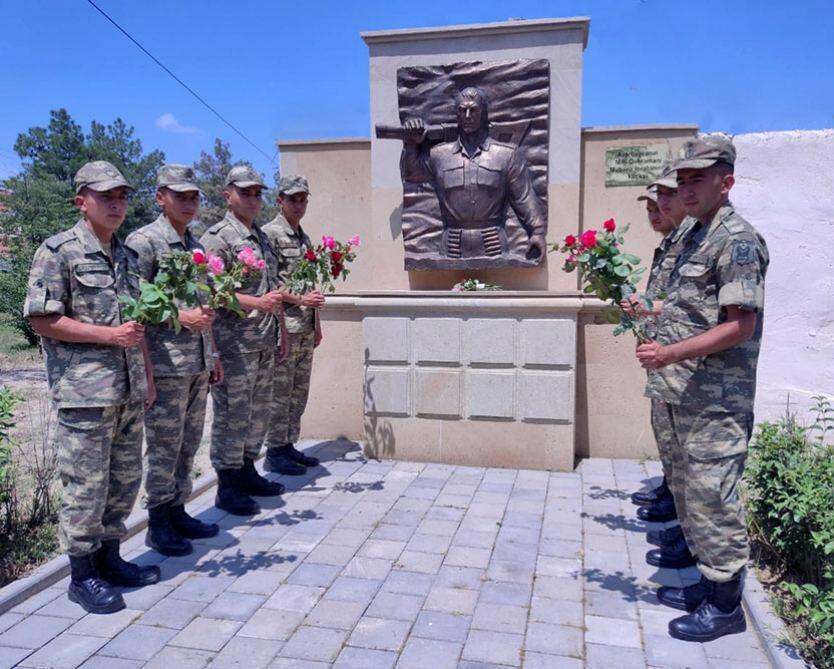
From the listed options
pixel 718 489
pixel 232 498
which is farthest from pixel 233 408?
pixel 718 489

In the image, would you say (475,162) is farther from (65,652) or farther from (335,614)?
(65,652)

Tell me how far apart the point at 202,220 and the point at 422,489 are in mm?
27477

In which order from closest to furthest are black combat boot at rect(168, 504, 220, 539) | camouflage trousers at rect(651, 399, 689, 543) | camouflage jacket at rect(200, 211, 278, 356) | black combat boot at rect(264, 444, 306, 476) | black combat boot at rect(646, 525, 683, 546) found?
camouflage trousers at rect(651, 399, 689, 543), black combat boot at rect(646, 525, 683, 546), black combat boot at rect(168, 504, 220, 539), camouflage jacket at rect(200, 211, 278, 356), black combat boot at rect(264, 444, 306, 476)

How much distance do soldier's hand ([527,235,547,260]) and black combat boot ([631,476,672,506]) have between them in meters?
1.99

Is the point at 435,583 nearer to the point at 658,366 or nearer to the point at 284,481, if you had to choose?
the point at 658,366

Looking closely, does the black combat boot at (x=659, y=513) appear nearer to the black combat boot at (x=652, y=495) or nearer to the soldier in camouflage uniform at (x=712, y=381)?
the black combat boot at (x=652, y=495)

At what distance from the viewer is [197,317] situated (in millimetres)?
3404

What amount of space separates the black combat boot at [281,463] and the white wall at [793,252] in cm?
389

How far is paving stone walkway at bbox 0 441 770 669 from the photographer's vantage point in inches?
107

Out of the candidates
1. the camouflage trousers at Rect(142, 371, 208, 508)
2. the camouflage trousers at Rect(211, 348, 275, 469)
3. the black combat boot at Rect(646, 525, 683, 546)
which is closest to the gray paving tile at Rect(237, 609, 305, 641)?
the camouflage trousers at Rect(142, 371, 208, 508)

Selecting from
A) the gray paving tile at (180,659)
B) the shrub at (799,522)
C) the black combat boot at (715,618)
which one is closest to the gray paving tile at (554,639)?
the black combat boot at (715,618)

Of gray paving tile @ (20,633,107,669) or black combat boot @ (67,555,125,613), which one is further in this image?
black combat boot @ (67,555,125,613)

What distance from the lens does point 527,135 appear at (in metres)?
5.34

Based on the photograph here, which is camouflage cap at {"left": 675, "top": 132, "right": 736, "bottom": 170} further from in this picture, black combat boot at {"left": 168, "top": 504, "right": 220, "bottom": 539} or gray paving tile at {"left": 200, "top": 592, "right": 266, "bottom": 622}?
black combat boot at {"left": 168, "top": 504, "right": 220, "bottom": 539}
